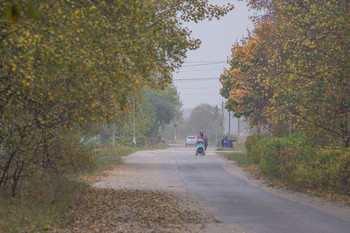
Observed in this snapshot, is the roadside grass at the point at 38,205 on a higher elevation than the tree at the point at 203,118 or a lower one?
lower

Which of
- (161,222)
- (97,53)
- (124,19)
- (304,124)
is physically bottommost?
(161,222)

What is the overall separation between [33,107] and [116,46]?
1.91m

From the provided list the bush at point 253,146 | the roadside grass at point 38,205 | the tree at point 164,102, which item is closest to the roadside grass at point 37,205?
the roadside grass at point 38,205

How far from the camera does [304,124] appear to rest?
1532 centimetres

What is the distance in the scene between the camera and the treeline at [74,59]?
7664 millimetres

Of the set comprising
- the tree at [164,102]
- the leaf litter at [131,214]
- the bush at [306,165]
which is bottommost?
the leaf litter at [131,214]

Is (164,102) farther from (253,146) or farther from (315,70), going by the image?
(315,70)

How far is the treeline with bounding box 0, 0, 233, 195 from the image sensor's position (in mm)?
7664

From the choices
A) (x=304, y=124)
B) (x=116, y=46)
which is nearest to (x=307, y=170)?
(x=304, y=124)

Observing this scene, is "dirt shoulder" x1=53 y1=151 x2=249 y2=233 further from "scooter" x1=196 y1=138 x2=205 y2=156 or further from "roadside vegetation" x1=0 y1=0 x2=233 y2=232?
"scooter" x1=196 y1=138 x2=205 y2=156

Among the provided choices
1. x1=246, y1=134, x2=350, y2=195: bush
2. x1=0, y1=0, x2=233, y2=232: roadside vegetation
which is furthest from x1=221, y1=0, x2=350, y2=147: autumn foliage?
x1=0, y1=0, x2=233, y2=232: roadside vegetation

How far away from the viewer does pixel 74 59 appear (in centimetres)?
766

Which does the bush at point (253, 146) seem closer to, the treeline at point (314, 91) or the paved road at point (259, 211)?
the treeline at point (314, 91)

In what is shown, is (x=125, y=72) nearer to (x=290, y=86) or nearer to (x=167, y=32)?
(x=167, y=32)
